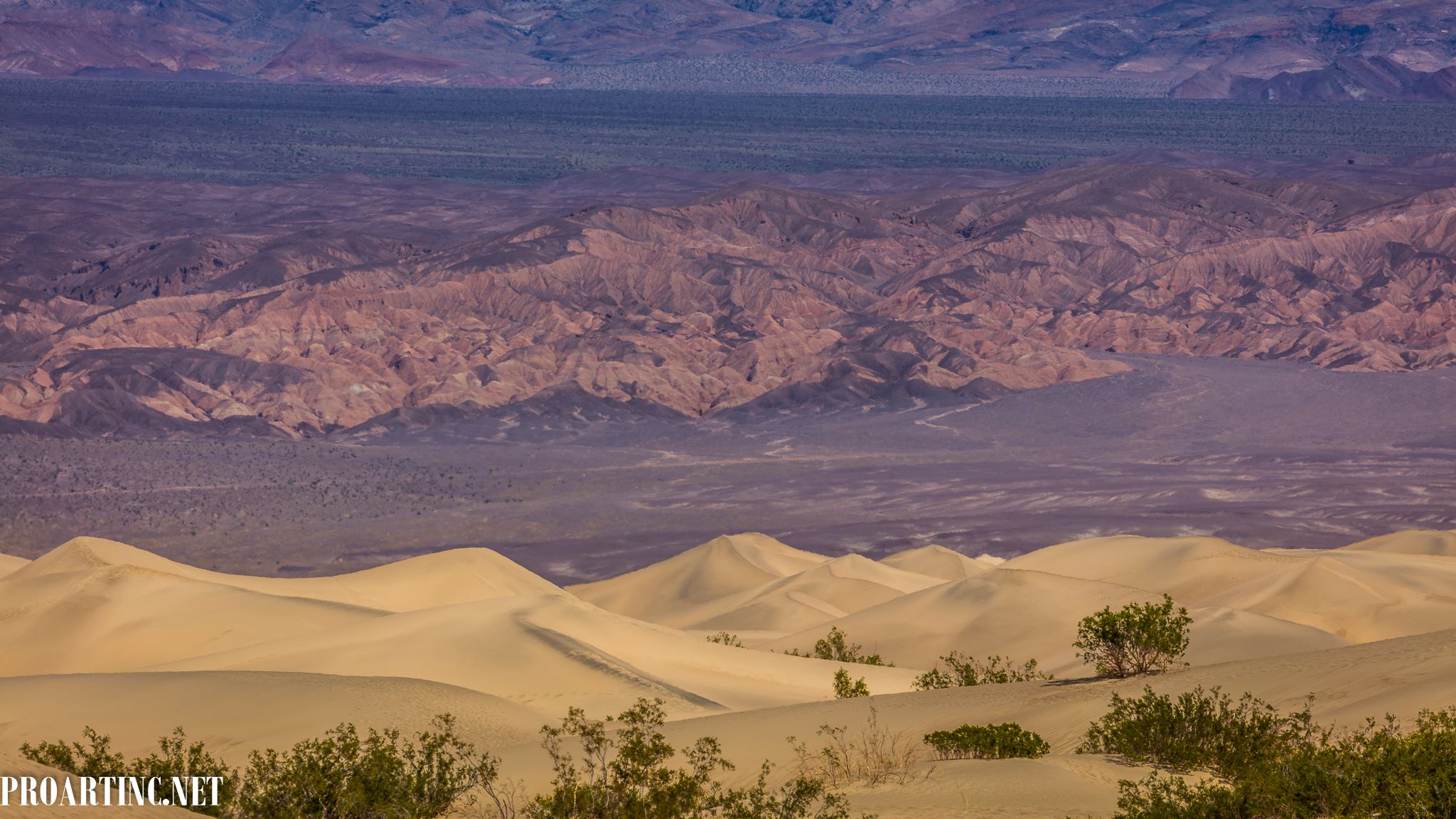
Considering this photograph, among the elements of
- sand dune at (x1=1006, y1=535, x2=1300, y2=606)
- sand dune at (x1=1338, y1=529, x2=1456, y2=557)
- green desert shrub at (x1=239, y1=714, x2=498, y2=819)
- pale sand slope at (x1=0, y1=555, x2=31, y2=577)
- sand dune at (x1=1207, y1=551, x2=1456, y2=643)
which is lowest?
sand dune at (x1=1338, y1=529, x2=1456, y2=557)

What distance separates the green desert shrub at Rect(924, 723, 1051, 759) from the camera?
55.7 ft

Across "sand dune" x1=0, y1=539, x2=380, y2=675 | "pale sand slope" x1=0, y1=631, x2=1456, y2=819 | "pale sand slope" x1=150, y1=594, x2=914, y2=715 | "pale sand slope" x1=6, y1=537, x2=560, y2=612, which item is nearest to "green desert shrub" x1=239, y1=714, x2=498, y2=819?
"pale sand slope" x1=0, y1=631, x2=1456, y2=819

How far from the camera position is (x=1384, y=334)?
88.8 meters

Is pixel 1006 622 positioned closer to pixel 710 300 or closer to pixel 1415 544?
pixel 1415 544

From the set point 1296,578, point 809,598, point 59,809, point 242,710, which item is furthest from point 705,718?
point 809,598

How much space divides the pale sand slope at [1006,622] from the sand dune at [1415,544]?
43.4ft

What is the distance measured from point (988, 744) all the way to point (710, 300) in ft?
259

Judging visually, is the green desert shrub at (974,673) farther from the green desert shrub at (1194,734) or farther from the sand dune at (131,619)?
the sand dune at (131,619)

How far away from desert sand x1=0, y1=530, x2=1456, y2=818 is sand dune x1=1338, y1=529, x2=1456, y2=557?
10cm

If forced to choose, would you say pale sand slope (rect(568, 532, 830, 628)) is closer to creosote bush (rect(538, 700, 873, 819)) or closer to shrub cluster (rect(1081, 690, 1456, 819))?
shrub cluster (rect(1081, 690, 1456, 819))

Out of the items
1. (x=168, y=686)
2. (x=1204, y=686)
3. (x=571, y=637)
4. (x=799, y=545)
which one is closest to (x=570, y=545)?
(x=799, y=545)

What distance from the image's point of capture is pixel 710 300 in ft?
313

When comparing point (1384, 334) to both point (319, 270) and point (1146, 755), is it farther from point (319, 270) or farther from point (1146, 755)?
point (1146, 755)

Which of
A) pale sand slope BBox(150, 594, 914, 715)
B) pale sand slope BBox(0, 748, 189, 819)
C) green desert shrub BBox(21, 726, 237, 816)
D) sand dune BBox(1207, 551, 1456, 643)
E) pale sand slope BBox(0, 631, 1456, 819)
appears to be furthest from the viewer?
sand dune BBox(1207, 551, 1456, 643)
